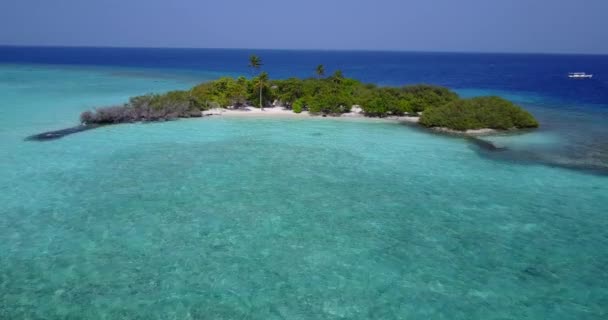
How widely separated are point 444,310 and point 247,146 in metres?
17.2

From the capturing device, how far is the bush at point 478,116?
30812 mm

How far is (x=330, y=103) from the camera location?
36.8 meters

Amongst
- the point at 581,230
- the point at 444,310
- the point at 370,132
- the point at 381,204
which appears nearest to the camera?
the point at 444,310

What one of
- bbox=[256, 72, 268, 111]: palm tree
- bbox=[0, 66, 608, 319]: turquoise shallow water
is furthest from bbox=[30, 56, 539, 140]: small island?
bbox=[0, 66, 608, 319]: turquoise shallow water

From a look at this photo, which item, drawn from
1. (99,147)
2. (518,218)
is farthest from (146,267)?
(99,147)

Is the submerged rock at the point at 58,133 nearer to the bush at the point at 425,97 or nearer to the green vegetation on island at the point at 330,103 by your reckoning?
the green vegetation on island at the point at 330,103

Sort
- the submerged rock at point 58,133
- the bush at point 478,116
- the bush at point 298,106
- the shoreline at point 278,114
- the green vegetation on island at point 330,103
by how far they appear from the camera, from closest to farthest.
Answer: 1. the submerged rock at point 58,133
2. the bush at point 478,116
3. the green vegetation on island at point 330,103
4. the shoreline at point 278,114
5. the bush at point 298,106

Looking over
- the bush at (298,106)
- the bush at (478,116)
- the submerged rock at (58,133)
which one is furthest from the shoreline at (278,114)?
the submerged rock at (58,133)

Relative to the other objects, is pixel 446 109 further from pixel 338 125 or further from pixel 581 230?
pixel 581 230

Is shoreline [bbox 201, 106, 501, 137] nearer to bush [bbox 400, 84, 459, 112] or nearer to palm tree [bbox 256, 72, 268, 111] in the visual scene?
bush [bbox 400, 84, 459, 112]

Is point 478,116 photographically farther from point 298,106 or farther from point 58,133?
point 58,133

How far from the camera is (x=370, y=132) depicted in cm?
3039

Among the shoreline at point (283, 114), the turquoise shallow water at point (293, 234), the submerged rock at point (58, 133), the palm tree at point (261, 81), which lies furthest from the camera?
the palm tree at point (261, 81)

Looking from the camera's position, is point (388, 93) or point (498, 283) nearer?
point (498, 283)
